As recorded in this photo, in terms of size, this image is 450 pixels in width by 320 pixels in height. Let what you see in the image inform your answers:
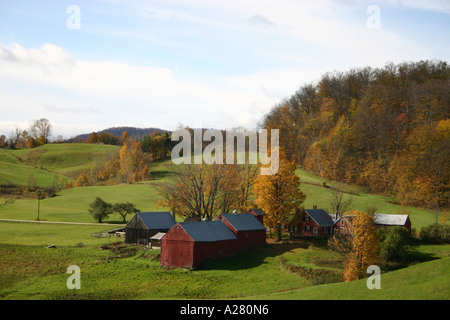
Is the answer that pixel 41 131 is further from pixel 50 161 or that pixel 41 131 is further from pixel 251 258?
pixel 251 258

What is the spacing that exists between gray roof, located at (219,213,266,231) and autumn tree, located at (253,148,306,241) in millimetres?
2543

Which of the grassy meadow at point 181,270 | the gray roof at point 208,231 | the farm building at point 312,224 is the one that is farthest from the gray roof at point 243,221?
the farm building at point 312,224

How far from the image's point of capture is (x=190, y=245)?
4219 cm

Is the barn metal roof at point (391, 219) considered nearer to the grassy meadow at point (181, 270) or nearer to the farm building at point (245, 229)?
the grassy meadow at point (181, 270)

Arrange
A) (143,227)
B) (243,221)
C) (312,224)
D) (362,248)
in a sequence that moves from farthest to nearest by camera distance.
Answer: (312,224) → (143,227) → (243,221) → (362,248)

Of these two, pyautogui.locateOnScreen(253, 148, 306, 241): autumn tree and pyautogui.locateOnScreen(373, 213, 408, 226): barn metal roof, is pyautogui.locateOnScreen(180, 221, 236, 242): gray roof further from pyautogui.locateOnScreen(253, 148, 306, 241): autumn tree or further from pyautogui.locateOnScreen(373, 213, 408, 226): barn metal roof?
pyautogui.locateOnScreen(373, 213, 408, 226): barn metal roof

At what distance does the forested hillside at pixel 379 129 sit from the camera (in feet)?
230

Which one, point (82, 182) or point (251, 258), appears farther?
point (82, 182)

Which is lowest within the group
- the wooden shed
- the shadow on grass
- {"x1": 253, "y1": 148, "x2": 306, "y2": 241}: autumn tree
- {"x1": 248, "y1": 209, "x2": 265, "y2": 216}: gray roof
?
the shadow on grass

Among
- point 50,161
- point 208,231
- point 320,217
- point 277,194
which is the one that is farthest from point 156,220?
point 50,161

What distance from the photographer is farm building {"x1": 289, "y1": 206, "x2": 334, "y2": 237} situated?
56.1 metres

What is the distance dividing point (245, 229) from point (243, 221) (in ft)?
5.97

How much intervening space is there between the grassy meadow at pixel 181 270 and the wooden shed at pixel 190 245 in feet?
3.99

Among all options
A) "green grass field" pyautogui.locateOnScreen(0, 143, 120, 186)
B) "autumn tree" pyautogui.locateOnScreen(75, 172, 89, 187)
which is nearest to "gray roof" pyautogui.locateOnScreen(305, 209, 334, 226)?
"autumn tree" pyautogui.locateOnScreen(75, 172, 89, 187)
